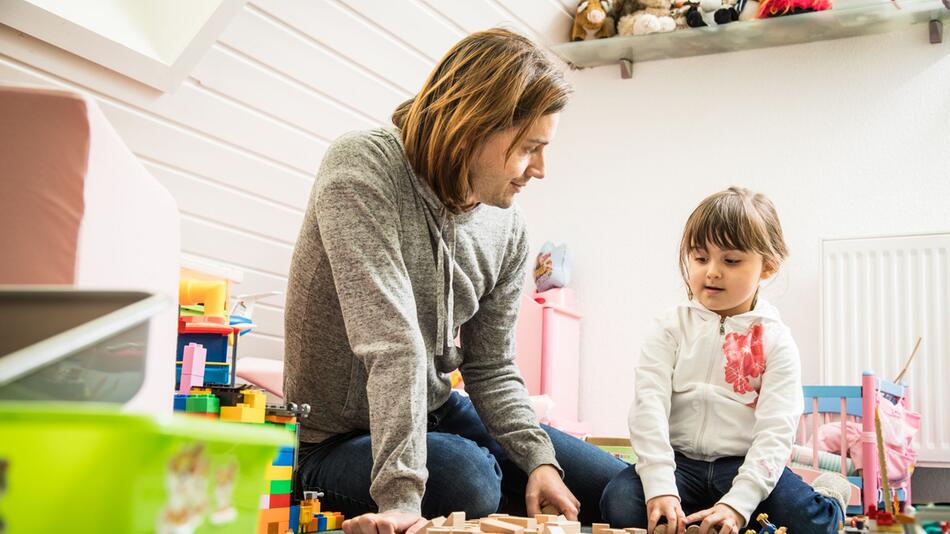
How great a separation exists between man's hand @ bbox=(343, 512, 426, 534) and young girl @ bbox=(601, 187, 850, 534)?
432 millimetres

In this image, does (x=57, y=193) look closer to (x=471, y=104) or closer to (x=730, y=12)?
(x=471, y=104)

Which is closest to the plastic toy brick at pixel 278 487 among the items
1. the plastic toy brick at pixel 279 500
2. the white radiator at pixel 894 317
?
the plastic toy brick at pixel 279 500

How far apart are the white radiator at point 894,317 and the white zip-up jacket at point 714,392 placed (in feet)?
4.57

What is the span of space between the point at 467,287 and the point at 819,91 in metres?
2.11

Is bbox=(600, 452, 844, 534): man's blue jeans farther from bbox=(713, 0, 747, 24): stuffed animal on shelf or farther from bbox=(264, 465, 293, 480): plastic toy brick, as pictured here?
bbox=(713, 0, 747, 24): stuffed animal on shelf

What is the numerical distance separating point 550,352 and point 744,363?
60.3 inches

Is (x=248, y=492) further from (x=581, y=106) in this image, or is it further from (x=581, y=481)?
(x=581, y=106)

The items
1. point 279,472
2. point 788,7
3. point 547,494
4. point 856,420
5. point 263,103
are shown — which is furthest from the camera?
point 788,7

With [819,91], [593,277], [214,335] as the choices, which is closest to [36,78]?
[214,335]

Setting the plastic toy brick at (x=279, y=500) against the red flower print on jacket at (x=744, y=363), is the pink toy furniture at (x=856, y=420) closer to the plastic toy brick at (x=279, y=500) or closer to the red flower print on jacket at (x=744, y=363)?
the red flower print on jacket at (x=744, y=363)

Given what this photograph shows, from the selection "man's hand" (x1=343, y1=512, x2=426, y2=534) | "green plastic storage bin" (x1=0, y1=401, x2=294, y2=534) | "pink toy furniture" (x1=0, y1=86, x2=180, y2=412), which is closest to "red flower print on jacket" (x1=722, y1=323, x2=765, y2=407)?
"man's hand" (x1=343, y1=512, x2=426, y2=534)

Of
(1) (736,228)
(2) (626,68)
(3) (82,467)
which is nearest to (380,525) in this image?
(3) (82,467)

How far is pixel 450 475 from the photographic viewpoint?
50.6 inches

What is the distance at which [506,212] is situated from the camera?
162 cm
